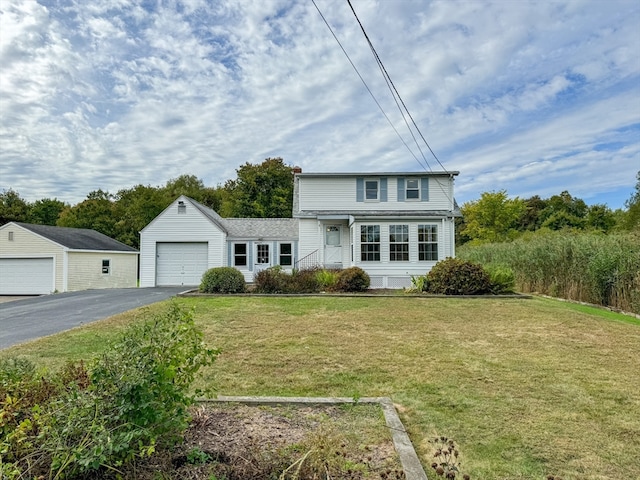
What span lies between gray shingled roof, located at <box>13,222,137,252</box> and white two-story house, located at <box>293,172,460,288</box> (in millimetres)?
12238

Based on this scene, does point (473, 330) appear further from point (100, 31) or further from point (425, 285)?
point (100, 31)

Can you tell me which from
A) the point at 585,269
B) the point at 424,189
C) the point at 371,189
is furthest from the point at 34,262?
the point at 585,269

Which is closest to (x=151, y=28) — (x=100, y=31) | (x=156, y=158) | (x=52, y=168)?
(x=100, y=31)

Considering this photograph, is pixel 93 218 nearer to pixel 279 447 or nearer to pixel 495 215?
pixel 495 215

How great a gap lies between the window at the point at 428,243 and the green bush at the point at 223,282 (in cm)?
793

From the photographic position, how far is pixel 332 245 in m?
18.4

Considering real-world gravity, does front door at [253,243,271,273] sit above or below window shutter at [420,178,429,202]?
below

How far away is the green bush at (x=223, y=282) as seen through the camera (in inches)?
573

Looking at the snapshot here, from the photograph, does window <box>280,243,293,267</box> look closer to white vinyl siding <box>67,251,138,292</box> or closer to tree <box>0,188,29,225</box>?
white vinyl siding <box>67,251,138,292</box>

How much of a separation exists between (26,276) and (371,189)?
18411mm

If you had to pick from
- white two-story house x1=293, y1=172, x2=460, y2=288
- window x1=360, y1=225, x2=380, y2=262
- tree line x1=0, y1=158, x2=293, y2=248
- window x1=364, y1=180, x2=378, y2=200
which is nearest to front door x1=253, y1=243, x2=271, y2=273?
white two-story house x1=293, y1=172, x2=460, y2=288

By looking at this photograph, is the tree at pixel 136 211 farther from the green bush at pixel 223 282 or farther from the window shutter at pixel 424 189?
the window shutter at pixel 424 189

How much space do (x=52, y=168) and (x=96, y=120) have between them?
15.7m

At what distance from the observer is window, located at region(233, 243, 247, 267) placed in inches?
828
